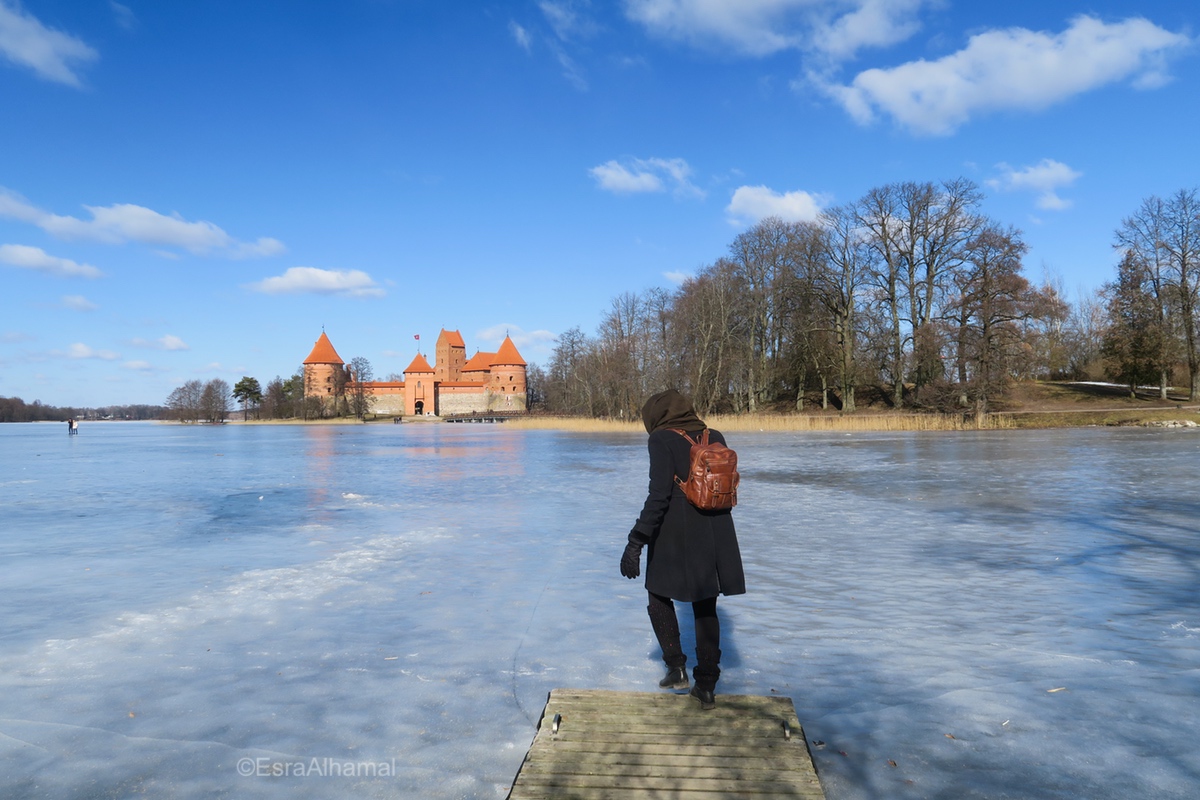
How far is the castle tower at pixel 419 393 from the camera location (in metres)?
111

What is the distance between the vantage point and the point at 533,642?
4.58 metres

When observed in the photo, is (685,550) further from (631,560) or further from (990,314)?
(990,314)

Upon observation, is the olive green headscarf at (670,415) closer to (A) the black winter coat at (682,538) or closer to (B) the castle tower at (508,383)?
(A) the black winter coat at (682,538)

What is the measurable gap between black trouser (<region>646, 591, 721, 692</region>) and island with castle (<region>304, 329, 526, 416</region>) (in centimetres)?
10288

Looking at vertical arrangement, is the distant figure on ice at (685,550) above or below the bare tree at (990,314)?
below

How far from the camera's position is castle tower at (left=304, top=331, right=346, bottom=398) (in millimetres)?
106438

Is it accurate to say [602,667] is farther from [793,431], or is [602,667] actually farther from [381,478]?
[793,431]

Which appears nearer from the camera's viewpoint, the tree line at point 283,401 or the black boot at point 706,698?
the black boot at point 706,698

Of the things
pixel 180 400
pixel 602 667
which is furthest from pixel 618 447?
pixel 180 400

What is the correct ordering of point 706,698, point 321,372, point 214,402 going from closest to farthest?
1. point 706,698
2. point 214,402
3. point 321,372

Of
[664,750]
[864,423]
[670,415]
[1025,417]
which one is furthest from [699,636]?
[1025,417]

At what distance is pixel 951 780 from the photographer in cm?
279

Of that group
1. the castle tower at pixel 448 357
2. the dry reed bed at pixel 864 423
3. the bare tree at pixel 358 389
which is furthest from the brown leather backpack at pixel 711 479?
the castle tower at pixel 448 357

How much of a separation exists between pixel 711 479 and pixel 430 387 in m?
110
